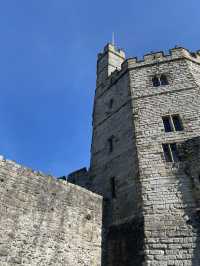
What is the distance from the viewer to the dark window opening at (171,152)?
10.3 meters

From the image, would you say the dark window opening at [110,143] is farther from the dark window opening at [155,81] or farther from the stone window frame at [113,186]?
the dark window opening at [155,81]

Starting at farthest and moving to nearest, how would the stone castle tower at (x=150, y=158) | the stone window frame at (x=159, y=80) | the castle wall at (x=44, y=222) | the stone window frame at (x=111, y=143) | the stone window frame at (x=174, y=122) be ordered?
the stone window frame at (x=159, y=80) < the stone window frame at (x=111, y=143) < the stone window frame at (x=174, y=122) < the stone castle tower at (x=150, y=158) < the castle wall at (x=44, y=222)

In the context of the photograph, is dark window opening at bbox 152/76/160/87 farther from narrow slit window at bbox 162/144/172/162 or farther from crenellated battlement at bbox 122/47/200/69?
narrow slit window at bbox 162/144/172/162

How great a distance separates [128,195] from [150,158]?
5.11 ft

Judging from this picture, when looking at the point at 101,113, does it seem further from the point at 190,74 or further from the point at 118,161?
the point at 190,74

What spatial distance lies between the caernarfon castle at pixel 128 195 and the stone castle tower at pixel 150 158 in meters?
0.03

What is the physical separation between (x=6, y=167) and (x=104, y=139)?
5.25 meters

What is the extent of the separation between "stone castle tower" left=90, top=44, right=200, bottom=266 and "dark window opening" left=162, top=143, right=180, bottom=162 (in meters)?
0.04

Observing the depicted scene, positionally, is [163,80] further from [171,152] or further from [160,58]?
[171,152]

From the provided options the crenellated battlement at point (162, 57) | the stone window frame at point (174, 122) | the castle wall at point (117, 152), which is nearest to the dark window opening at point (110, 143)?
the castle wall at point (117, 152)

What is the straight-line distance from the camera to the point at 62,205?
31.2ft

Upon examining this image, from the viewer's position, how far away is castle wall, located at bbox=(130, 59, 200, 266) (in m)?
8.28

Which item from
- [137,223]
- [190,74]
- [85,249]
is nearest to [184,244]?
[137,223]

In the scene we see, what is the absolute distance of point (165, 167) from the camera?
396 inches
